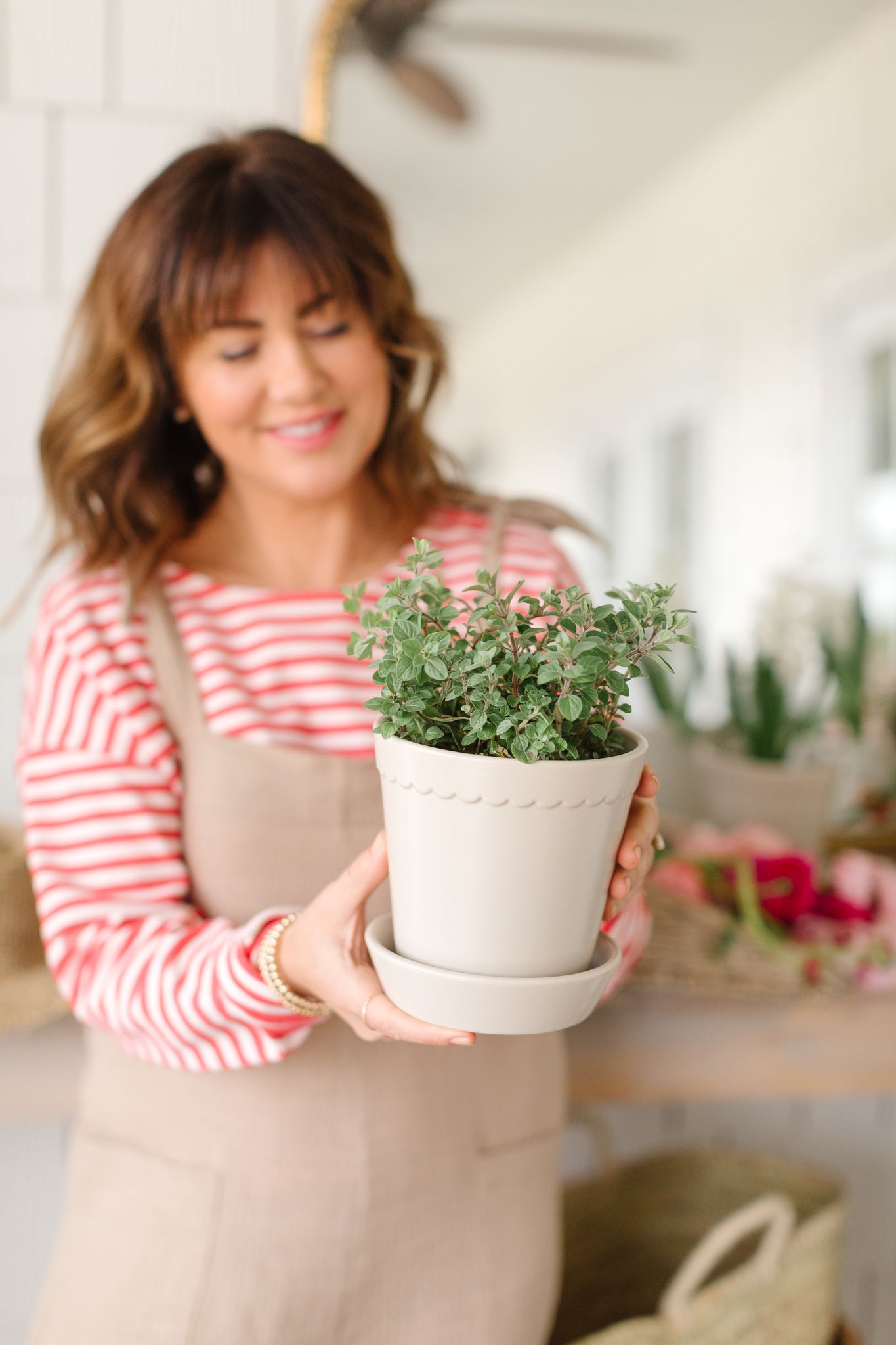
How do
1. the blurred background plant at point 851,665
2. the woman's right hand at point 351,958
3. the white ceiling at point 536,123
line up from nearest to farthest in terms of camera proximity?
the woman's right hand at point 351,958 → the white ceiling at point 536,123 → the blurred background plant at point 851,665

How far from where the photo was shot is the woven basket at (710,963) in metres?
1.03

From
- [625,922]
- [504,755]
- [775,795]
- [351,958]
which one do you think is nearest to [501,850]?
[504,755]

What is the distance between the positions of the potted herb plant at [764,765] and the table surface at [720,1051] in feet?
1.04

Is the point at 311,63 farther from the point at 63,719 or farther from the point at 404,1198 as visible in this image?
the point at 404,1198

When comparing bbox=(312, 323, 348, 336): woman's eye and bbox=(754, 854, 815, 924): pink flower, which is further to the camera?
bbox=(754, 854, 815, 924): pink flower

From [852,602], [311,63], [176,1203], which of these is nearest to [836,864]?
[852,602]

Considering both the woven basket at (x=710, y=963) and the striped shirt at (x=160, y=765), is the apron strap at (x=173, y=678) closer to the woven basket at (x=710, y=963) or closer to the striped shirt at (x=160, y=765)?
the striped shirt at (x=160, y=765)

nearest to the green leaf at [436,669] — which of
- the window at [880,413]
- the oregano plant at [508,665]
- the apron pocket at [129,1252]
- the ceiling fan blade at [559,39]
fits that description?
the oregano plant at [508,665]

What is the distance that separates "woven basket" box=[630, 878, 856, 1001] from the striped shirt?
10.0 inches

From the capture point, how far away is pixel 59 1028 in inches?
39.6

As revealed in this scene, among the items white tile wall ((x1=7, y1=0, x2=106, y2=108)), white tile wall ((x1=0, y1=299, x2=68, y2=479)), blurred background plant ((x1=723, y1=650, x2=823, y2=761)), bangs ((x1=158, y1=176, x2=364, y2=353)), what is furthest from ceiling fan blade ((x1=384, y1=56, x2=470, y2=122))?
blurred background plant ((x1=723, y1=650, x2=823, y2=761))

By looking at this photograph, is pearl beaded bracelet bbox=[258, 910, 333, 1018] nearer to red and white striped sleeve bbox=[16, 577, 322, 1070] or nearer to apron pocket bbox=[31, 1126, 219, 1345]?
red and white striped sleeve bbox=[16, 577, 322, 1070]

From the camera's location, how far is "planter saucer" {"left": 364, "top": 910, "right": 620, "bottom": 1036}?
0.49 meters

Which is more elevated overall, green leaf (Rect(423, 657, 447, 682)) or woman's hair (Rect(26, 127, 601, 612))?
woman's hair (Rect(26, 127, 601, 612))
